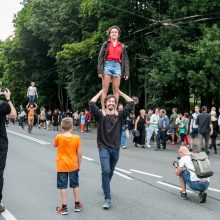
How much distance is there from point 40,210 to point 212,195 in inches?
138

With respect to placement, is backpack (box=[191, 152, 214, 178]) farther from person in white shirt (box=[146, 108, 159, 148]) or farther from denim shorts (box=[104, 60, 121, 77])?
person in white shirt (box=[146, 108, 159, 148])

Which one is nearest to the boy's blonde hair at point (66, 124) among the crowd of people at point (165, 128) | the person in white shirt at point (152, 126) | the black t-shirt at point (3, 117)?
the black t-shirt at point (3, 117)

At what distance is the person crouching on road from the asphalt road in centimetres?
18

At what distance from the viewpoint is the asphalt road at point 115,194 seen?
753 cm

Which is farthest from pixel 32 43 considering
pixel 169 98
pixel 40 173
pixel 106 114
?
pixel 106 114

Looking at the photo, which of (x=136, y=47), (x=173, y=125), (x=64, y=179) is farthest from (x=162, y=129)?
(x=136, y=47)

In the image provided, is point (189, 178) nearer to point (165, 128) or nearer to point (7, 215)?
point (7, 215)

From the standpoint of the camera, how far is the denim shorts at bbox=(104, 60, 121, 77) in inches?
399

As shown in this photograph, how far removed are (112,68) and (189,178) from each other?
117 inches

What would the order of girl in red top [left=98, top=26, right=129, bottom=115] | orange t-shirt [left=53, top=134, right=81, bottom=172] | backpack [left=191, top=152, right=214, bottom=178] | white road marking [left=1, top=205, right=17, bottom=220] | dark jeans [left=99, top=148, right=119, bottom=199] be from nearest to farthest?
white road marking [left=1, top=205, right=17, bottom=220] → orange t-shirt [left=53, top=134, right=81, bottom=172] → dark jeans [left=99, top=148, right=119, bottom=199] → backpack [left=191, top=152, right=214, bottom=178] → girl in red top [left=98, top=26, right=129, bottom=115]

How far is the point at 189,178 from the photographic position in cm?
869

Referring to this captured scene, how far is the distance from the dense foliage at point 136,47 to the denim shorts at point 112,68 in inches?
489

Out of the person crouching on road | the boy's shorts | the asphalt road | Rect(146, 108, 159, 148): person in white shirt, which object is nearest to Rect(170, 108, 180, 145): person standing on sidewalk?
Rect(146, 108, 159, 148): person in white shirt

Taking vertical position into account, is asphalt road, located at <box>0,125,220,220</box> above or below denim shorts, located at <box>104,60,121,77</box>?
below
